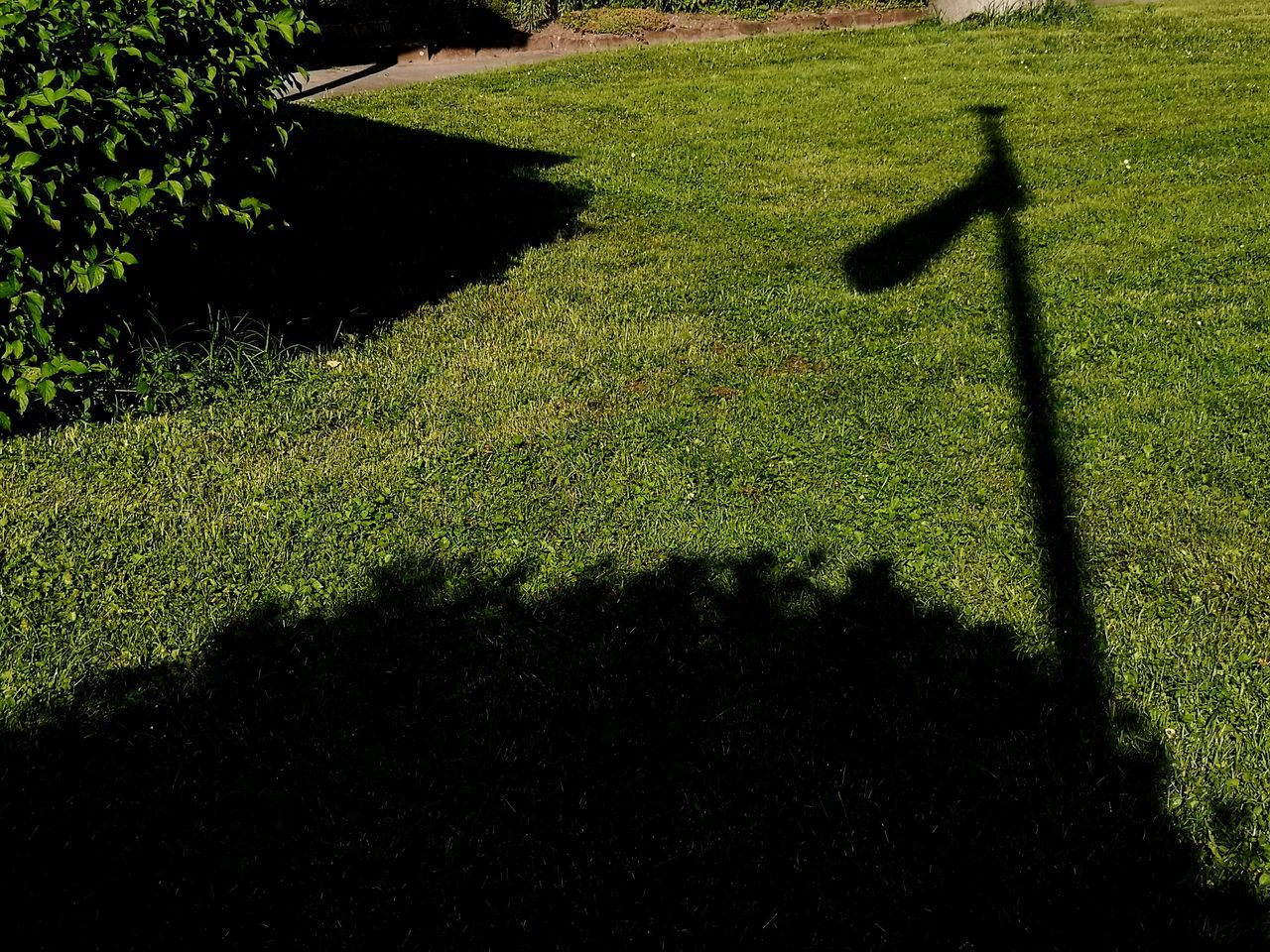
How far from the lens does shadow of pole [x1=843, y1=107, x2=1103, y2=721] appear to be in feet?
12.4

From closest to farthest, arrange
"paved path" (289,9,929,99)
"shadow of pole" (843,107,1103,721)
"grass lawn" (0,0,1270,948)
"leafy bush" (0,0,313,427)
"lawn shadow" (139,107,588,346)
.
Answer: "grass lawn" (0,0,1270,948), "shadow of pole" (843,107,1103,721), "leafy bush" (0,0,313,427), "lawn shadow" (139,107,588,346), "paved path" (289,9,929,99)

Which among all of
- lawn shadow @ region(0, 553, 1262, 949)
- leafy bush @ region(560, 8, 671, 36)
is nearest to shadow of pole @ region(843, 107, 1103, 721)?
lawn shadow @ region(0, 553, 1262, 949)

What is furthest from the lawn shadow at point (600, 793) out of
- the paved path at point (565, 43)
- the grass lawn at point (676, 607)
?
the paved path at point (565, 43)

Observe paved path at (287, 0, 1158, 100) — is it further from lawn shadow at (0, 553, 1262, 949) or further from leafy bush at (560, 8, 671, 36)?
lawn shadow at (0, 553, 1262, 949)

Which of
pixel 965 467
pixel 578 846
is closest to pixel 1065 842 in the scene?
pixel 578 846

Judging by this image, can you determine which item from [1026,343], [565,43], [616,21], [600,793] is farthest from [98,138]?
[616,21]

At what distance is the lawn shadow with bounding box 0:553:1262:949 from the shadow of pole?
9.5 inches

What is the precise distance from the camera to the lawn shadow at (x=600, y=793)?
2.83 meters

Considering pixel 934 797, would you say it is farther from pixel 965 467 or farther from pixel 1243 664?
pixel 965 467

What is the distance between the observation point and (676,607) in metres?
4.00

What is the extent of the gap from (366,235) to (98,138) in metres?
3.67

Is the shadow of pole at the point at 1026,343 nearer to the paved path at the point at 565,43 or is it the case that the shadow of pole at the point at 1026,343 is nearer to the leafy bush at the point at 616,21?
the paved path at the point at 565,43

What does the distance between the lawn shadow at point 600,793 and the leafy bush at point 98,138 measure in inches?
81.6

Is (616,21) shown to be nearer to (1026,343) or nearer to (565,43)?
(565,43)
